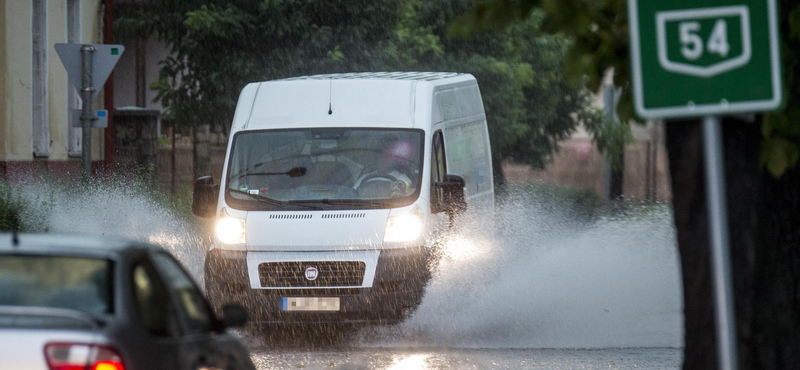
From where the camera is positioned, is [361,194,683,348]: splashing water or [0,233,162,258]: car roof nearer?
[0,233,162,258]: car roof

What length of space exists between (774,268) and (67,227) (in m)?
14.2

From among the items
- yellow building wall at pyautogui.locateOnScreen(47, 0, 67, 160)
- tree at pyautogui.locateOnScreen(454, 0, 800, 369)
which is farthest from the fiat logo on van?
yellow building wall at pyautogui.locateOnScreen(47, 0, 67, 160)

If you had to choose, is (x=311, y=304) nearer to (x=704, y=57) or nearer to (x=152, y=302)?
(x=152, y=302)

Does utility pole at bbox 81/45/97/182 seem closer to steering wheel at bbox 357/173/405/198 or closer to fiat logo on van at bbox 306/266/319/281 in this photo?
steering wheel at bbox 357/173/405/198

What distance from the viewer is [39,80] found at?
2208 cm

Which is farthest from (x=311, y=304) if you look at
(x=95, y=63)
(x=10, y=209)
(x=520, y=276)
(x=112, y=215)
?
(x=112, y=215)

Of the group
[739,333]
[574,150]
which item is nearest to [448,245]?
[739,333]

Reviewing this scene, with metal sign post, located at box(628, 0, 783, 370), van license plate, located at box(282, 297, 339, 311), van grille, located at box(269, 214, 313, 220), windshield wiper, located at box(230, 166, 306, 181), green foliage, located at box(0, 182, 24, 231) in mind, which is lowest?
van license plate, located at box(282, 297, 339, 311)

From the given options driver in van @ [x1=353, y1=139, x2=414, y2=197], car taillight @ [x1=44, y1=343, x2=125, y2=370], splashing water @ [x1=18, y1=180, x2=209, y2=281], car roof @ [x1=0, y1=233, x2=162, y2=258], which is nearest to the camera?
car taillight @ [x1=44, y1=343, x2=125, y2=370]

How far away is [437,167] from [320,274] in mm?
2054

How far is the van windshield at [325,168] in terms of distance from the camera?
40.8 ft

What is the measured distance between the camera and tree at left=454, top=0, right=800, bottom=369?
5445mm

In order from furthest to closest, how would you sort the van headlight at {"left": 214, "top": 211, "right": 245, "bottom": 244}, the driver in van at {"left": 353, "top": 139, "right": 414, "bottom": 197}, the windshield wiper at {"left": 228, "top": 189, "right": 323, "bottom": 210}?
the driver in van at {"left": 353, "top": 139, "right": 414, "bottom": 197} → the windshield wiper at {"left": 228, "top": 189, "right": 323, "bottom": 210} → the van headlight at {"left": 214, "top": 211, "right": 245, "bottom": 244}

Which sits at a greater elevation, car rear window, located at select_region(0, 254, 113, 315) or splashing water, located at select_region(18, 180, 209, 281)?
car rear window, located at select_region(0, 254, 113, 315)
